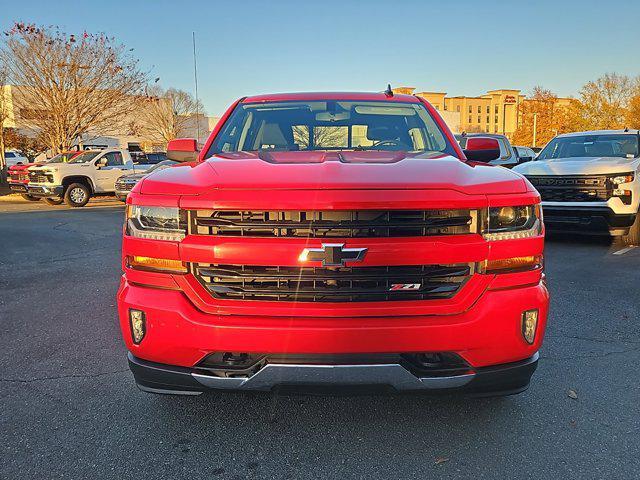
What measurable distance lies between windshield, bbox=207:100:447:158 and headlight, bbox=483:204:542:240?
4.01 ft

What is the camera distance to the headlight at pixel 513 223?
228cm

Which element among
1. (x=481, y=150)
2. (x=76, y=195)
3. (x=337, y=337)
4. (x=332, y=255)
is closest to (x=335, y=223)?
(x=332, y=255)

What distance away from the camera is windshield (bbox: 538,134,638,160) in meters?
8.52

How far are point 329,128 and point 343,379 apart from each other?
2086mm

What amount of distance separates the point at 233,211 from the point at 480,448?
1.64 metres

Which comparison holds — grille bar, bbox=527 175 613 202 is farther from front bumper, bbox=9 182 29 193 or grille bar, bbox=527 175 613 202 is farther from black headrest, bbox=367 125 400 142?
front bumper, bbox=9 182 29 193

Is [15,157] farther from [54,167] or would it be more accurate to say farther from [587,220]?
[587,220]

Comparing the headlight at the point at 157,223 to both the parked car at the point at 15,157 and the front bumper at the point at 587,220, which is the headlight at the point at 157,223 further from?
the parked car at the point at 15,157

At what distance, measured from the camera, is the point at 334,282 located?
7.37ft

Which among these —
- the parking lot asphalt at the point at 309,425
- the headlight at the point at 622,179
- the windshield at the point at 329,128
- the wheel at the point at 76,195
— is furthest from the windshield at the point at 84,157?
the headlight at the point at 622,179

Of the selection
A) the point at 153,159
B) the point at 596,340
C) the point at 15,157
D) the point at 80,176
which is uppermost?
the point at 15,157

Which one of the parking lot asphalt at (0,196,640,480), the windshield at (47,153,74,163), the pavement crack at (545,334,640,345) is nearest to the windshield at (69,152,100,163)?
the windshield at (47,153,74,163)

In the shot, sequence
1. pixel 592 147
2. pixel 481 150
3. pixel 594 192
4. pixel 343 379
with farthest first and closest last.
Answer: pixel 592 147 < pixel 594 192 < pixel 481 150 < pixel 343 379

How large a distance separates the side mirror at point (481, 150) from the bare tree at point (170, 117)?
4772cm
